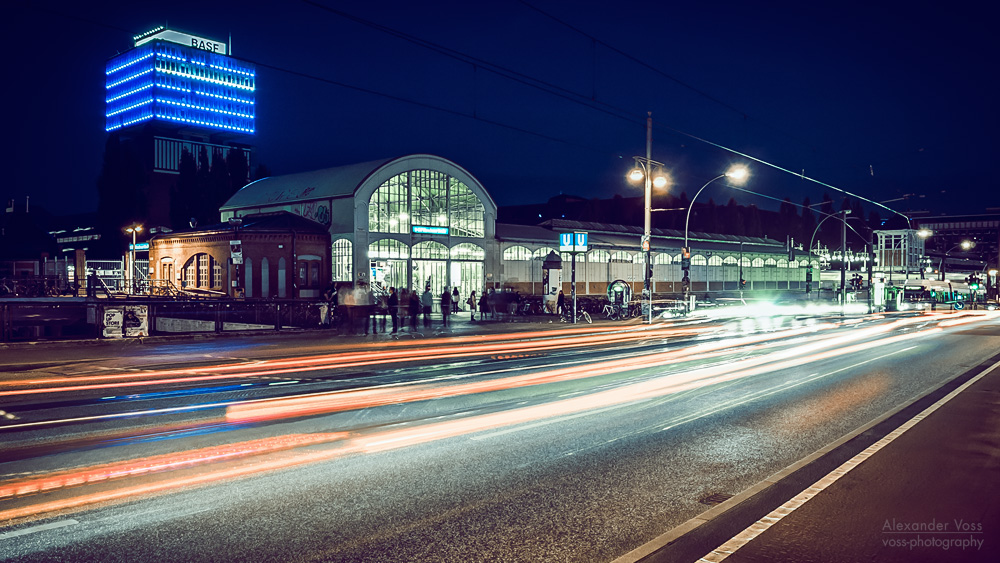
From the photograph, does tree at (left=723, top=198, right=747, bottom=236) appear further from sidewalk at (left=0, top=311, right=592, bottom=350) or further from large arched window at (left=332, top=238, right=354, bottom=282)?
sidewalk at (left=0, top=311, right=592, bottom=350)

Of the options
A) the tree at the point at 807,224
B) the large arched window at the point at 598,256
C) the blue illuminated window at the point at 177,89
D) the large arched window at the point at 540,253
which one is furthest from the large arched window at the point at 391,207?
the tree at the point at 807,224

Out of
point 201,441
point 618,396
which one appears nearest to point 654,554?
point 201,441

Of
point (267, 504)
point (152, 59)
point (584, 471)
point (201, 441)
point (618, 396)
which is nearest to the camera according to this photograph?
point (267, 504)

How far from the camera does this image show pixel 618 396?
11492mm

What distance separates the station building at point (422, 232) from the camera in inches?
1766

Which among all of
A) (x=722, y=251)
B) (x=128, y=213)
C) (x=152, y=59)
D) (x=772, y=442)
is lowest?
(x=772, y=442)

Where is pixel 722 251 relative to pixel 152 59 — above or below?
below

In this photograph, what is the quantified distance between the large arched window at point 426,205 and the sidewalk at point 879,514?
40.1m

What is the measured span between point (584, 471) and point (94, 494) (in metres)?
4.51

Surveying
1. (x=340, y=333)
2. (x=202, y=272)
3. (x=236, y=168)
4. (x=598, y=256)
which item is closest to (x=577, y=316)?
(x=340, y=333)

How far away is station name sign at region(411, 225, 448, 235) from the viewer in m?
47.0

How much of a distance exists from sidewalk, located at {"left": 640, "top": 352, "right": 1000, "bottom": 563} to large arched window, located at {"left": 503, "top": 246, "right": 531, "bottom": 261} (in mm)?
45007

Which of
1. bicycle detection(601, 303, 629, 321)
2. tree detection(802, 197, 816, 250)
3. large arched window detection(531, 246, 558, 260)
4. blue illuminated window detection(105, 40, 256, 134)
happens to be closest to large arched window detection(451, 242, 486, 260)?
large arched window detection(531, 246, 558, 260)

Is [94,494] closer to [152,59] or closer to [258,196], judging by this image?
[258,196]
